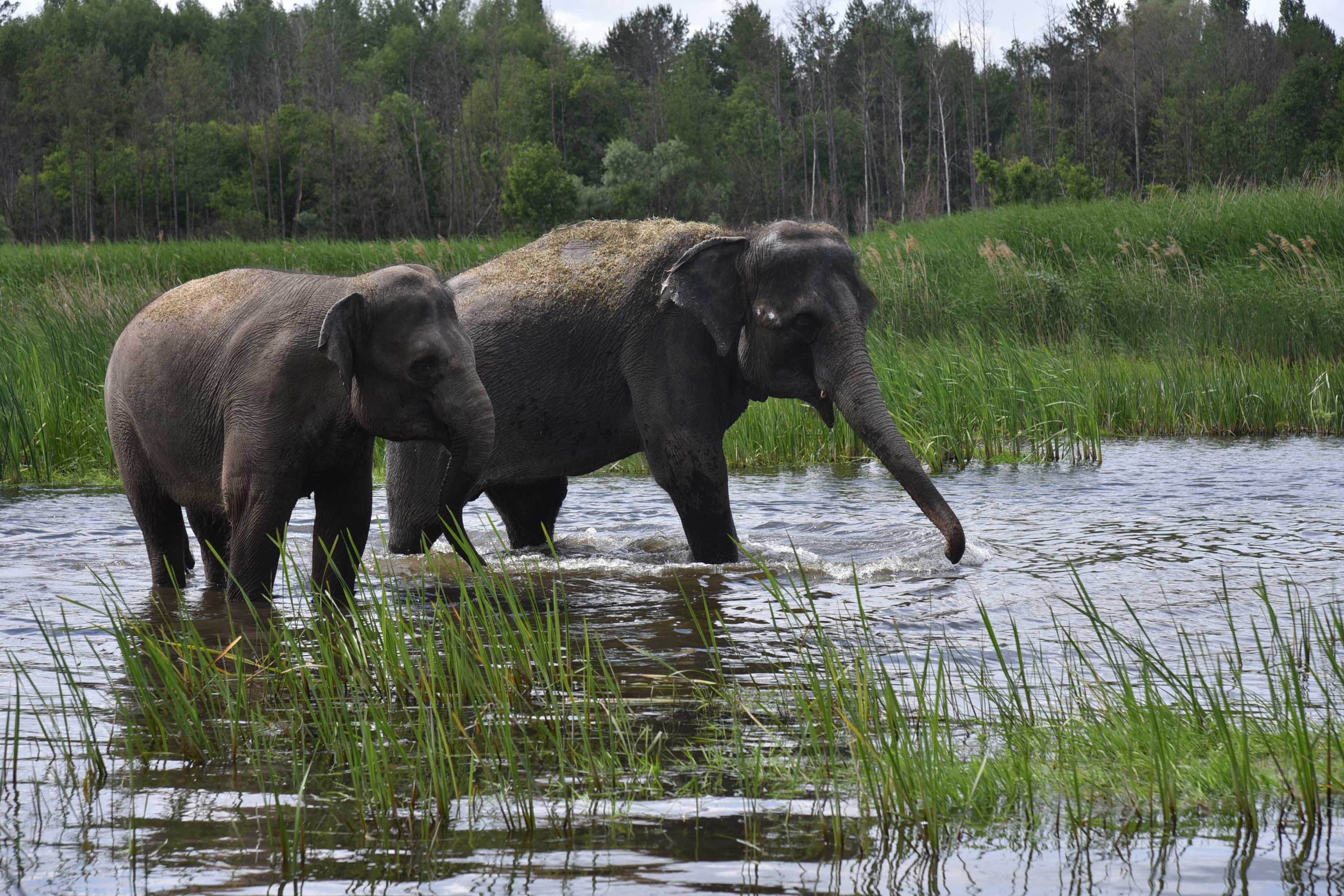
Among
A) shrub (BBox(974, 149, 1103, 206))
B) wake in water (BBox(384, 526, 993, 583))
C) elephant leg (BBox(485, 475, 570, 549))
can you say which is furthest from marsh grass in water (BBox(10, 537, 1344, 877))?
shrub (BBox(974, 149, 1103, 206))

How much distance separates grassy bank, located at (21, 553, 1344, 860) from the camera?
3229mm

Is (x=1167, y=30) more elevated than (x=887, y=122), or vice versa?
(x=1167, y=30)

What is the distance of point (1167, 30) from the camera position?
82.2 m

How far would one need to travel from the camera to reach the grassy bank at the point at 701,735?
10.6 feet

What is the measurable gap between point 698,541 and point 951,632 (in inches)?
75.6

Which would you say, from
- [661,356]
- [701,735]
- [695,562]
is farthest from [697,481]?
[701,735]

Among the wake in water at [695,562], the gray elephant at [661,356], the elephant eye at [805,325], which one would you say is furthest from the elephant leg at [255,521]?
the elephant eye at [805,325]

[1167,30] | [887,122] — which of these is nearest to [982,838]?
[887,122]

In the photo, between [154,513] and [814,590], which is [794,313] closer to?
[814,590]

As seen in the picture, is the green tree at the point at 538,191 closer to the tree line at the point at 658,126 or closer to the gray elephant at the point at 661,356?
the tree line at the point at 658,126

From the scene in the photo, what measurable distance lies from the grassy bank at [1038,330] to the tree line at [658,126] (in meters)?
26.5

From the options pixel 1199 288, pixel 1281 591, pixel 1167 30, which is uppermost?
pixel 1167 30

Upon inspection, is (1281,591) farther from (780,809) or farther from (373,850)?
(373,850)

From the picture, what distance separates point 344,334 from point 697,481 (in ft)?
7.19
